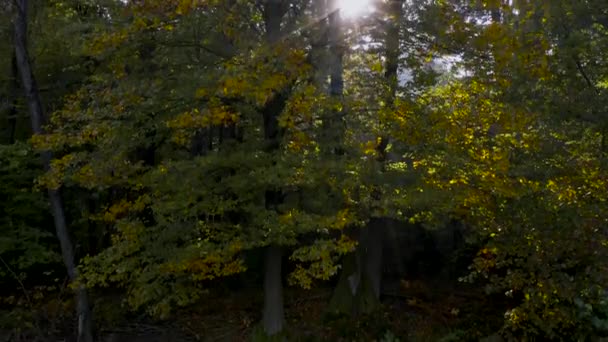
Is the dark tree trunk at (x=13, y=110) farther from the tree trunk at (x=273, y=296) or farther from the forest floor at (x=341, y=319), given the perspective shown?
the tree trunk at (x=273, y=296)

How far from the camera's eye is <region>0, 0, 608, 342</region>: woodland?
8.79 m

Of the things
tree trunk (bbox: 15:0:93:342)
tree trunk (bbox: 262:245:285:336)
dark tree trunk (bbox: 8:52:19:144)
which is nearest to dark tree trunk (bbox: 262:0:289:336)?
tree trunk (bbox: 262:245:285:336)

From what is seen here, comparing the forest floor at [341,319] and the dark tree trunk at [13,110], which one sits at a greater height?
the dark tree trunk at [13,110]

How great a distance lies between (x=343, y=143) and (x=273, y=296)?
381 cm

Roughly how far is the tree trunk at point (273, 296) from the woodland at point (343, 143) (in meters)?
0.03

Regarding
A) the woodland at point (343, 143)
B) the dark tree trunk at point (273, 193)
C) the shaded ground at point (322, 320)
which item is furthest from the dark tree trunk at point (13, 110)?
the dark tree trunk at point (273, 193)

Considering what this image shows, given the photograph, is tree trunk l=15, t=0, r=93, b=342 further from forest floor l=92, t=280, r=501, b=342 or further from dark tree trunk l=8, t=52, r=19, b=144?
dark tree trunk l=8, t=52, r=19, b=144

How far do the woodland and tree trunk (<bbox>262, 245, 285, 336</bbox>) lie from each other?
32 millimetres

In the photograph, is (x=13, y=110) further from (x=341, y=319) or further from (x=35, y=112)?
(x=341, y=319)

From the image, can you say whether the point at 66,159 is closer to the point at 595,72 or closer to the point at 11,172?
the point at 11,172

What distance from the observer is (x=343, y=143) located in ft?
33.7

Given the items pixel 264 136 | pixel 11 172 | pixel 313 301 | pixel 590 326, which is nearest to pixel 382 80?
pixel 264 136

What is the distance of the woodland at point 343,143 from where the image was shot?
879 centimetres

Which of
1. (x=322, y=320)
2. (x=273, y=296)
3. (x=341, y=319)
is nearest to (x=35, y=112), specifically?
(x=273, y=296)
